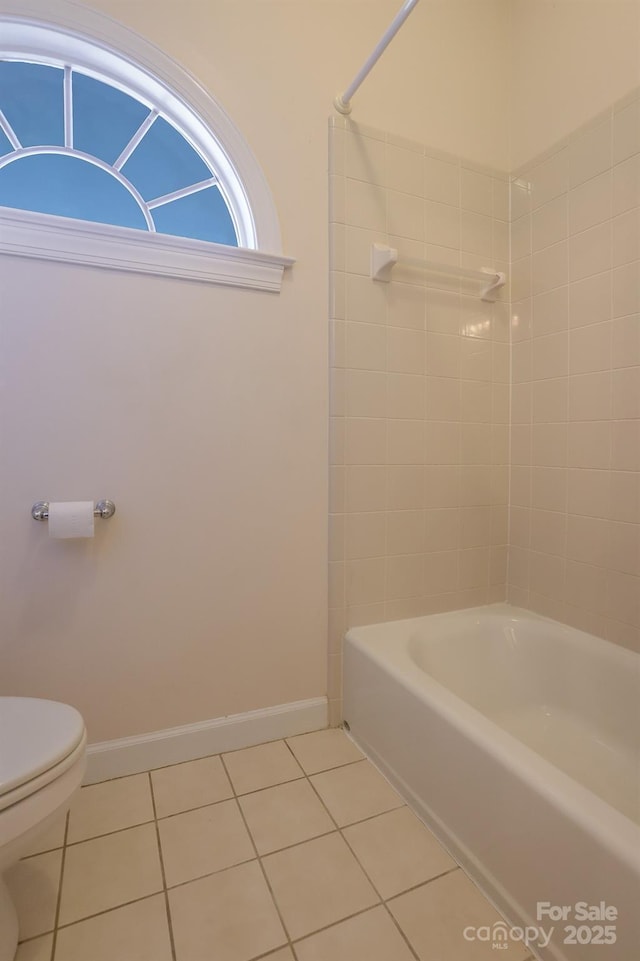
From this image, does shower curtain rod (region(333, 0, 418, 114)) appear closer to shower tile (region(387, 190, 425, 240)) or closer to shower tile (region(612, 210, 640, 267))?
shower tile (region(387, 190, 425, 240))

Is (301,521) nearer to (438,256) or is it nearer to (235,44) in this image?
(438,256)

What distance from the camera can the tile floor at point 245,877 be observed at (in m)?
0.91

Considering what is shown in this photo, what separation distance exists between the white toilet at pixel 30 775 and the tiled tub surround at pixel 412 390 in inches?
36.2

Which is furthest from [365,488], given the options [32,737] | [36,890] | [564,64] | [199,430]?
[564,64]

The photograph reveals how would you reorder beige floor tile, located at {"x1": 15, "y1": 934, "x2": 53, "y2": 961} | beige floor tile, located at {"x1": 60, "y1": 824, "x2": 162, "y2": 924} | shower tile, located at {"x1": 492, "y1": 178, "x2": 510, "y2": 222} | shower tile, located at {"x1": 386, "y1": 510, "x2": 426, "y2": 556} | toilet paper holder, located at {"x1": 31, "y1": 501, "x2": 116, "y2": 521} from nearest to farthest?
beige floor tile, located at {"x1": 15, "y1": 934, "x2": 53, "y2": 961} < beige floor tile, located at {"x1": 60, "y1": 824, "x2": 162, "y2": 924} < toilet paper holder, located at {"x1": 31, "y1": 501, "x2": 116, "y2": 521} < shower tile, located at {"x1": 386, "y1": 510, "x2": 426, "y2": 556} < shower tile, located at {"x1": 492, "y1": 178, "x2": 510, "y2": 222}

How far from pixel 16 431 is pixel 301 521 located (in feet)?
2.99

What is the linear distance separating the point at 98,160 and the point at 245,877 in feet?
6.68

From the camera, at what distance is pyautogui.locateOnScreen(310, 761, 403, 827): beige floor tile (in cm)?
126

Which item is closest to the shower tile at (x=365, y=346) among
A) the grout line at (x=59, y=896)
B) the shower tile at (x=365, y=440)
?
the shower tile at (x=365, y=440)

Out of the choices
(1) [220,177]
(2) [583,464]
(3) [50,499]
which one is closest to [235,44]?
(1) [220,177]

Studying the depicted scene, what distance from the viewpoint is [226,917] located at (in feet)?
3.16

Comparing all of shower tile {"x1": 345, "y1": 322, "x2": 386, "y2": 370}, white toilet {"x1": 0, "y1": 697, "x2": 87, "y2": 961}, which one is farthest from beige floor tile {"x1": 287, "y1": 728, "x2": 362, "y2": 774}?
shower tile {"x1": 345, "y1": 322, "x2": 386, "y2": 370}

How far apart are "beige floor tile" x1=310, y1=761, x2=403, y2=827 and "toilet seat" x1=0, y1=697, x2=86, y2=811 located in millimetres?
752

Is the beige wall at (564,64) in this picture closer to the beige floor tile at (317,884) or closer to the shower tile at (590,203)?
the shower tile at (590,203)
